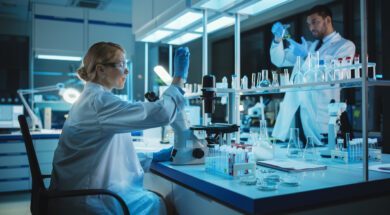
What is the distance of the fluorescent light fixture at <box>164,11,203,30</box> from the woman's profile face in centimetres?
86

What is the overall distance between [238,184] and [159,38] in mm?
2316

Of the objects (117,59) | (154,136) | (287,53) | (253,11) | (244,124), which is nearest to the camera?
(117,59)

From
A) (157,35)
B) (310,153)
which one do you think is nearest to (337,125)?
(310,153)

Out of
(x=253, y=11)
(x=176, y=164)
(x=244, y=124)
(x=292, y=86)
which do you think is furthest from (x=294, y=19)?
(x=176, y=164)

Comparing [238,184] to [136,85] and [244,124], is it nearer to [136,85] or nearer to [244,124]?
[244,124]

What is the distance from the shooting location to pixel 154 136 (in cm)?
309

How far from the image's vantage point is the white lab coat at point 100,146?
1.29 m

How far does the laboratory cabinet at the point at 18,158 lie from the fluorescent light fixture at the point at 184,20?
7.38 ft

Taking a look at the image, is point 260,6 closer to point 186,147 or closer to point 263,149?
point 263,149

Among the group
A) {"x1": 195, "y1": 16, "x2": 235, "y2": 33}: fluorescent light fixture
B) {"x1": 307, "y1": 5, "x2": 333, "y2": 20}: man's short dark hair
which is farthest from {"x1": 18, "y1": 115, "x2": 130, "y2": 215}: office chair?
{"x1": 307, "y1": 5, "x2": 333, "y2": 20}: man's short dark hair

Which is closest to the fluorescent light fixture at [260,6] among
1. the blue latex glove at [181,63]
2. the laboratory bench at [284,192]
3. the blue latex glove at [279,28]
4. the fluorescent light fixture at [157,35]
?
the blue latex glove at [279,28]

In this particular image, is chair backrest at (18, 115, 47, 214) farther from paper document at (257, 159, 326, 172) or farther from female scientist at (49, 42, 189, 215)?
paper document at (257, 159, 326, 172)

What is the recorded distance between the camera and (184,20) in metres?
2.46

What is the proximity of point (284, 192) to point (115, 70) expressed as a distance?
964 mm
